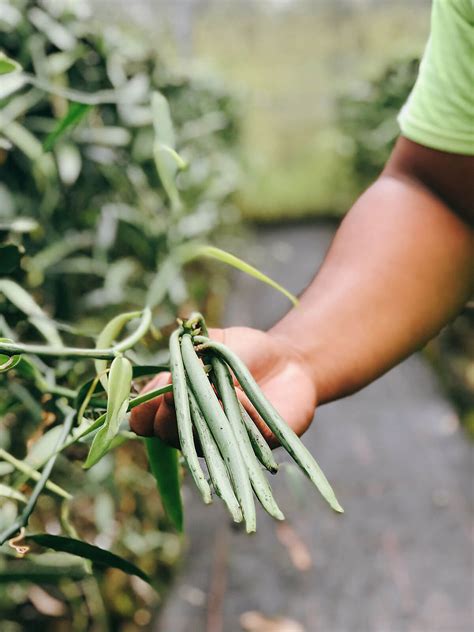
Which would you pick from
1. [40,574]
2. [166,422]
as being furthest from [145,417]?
[40,574]

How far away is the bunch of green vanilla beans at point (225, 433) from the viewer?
1.16 ft

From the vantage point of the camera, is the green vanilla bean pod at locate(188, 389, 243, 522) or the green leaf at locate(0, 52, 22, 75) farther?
the green leaf at locate(0, 52, 22, 75)

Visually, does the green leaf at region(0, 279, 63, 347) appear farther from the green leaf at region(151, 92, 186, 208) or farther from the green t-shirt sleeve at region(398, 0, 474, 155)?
the green t-shirt sleeve at region(398, 0, 474, 155)

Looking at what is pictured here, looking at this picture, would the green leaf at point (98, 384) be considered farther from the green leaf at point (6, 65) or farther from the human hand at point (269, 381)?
the green leaf at point (6, 65)

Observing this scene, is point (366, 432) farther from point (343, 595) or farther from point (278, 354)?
point (278, 354)

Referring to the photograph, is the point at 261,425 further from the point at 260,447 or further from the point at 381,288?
the point at 381,288

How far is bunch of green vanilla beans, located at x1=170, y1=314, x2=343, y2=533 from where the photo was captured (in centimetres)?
35

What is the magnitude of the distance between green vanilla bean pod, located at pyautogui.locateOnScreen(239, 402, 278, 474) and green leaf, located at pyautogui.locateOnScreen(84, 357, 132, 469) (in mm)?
66

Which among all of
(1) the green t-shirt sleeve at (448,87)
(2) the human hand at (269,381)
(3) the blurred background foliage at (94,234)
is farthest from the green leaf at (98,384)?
(1) the green t-shirt sleeve at (448,87)

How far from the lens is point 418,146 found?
71cm

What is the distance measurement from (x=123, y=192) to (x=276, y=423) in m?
1.06

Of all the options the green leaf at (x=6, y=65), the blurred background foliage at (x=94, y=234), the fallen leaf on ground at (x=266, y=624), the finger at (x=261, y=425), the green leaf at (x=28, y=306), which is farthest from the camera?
the fallen leaf on ground at (x=266, y=624)

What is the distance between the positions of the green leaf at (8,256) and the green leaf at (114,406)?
229 mm

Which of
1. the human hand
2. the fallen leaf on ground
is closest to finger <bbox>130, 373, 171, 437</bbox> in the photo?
the human hand
